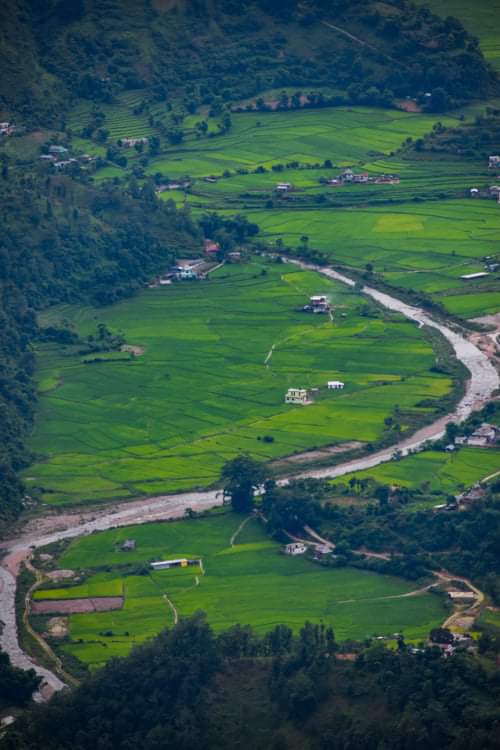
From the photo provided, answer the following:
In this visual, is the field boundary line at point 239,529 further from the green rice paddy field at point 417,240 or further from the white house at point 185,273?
the white house at point 185,273

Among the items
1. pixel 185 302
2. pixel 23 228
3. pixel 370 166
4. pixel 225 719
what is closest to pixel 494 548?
pixel 225 719

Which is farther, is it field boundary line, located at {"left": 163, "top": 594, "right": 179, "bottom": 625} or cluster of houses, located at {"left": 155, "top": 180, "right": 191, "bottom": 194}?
cluster of houses, located at {"left": 155, "top": 180, "right": 191, "bottom": 194}

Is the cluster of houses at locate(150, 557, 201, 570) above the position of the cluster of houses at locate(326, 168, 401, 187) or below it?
below

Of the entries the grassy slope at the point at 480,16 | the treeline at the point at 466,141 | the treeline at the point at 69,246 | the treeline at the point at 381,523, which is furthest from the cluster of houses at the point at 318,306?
the grassy slope at the point at 480,16

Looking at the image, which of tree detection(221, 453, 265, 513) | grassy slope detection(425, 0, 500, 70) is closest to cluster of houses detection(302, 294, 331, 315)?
tree detection(221, 453, 265, 513)

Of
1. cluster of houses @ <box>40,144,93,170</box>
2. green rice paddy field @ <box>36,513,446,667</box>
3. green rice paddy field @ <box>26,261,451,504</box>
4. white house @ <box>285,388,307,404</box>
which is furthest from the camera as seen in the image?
cluster of houses @ <box>40,144,93,170</box>

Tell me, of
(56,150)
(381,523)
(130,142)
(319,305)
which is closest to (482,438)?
(381,523)

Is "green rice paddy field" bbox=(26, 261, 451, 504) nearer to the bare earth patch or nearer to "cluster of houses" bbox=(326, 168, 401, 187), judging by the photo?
the bare earth patch
